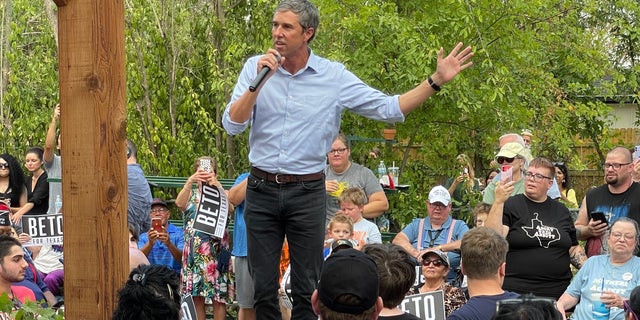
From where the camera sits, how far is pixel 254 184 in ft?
17.1

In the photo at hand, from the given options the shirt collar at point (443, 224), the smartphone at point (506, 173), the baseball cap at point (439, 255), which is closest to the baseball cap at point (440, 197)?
the shirt collar at point (443, 224)

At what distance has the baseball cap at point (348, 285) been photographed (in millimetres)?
3463

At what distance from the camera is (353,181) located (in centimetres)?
856

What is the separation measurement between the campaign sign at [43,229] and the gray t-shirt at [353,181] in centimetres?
225

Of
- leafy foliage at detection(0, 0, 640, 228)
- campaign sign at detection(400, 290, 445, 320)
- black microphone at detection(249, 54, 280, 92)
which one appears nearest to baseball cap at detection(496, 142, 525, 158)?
leafy foliage at detection(0, 0, 640, 228)

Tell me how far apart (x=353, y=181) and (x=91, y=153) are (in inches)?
167

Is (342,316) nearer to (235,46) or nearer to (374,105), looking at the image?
(374,105)

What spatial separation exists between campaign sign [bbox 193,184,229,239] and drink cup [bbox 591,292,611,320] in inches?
112

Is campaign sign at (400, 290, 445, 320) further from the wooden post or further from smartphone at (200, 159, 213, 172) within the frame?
smartphone at (200, 159, 213, 172)

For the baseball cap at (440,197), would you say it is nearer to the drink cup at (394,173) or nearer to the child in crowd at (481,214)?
the child in crowd at (481,214)

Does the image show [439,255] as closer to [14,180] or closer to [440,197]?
[440,197]

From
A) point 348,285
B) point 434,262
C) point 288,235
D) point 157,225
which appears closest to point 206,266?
point 157,225

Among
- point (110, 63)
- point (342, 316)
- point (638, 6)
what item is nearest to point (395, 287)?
point (342, 316)

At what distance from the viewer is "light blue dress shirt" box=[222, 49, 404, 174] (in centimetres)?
514
